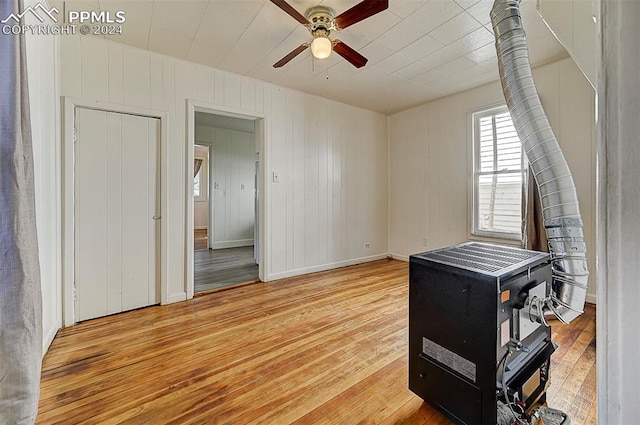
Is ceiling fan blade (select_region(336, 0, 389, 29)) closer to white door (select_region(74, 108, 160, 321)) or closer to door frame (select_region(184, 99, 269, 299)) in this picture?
door frame (select_region(184, 99, 269, 299))

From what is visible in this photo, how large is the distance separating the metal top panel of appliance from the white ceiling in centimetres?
188

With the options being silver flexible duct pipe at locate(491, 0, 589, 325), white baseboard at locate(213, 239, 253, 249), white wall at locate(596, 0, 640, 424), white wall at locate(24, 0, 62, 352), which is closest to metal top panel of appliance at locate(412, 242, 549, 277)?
silver flexible duct pipe at locate(491, 0, 589, 325)

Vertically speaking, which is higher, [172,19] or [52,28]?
[172,19]

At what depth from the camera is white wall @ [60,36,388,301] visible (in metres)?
2.66

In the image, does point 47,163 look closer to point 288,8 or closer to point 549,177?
point 288,8

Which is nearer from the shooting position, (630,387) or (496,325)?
(630,387)

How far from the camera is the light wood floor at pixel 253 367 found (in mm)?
1462

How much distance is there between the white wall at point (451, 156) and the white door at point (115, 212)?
12.0 feet

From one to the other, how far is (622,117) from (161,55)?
3544 millimetres

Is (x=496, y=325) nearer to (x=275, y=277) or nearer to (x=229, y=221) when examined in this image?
(x=275, y=277)

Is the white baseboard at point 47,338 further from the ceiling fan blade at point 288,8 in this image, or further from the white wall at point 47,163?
the ceiling fan blade at point 288,8

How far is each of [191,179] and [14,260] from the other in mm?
2007

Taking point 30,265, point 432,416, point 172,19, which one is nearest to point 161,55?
point 172,19

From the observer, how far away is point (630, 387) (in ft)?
1.30
